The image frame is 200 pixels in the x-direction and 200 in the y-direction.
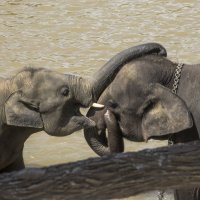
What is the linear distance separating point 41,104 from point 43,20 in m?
6.51

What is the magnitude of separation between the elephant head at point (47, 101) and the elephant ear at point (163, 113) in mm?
682

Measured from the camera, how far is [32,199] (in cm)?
349

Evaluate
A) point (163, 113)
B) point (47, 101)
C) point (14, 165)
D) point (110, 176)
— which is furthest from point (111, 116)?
point (110, 176)

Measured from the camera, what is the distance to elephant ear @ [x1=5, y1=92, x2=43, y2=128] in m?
4.72

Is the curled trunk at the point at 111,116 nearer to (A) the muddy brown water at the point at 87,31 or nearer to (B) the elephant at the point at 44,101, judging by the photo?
(B) the elephant at the point at 44,101

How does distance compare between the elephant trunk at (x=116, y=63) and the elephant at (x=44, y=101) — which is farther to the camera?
the elephant trunk at (x=116, y=63)

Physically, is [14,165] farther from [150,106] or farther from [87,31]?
[87,31]

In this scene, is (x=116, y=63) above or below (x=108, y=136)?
above

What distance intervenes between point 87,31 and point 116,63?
523cm

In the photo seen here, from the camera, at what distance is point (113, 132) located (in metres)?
5.53

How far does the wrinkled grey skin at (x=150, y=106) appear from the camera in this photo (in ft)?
17.7

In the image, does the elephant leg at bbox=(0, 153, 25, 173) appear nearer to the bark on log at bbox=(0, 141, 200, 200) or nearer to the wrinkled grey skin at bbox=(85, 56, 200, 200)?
the wrinkled grey skin at bbox=(85, 56, 200, 200)

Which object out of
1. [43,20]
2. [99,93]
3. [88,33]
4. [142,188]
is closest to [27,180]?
[142,188]

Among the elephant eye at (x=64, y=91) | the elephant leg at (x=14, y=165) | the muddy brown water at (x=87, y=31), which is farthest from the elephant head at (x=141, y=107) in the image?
the muddy brown water at (x=87, y=31)
